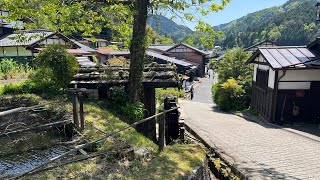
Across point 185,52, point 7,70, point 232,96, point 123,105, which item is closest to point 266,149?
point 123,105

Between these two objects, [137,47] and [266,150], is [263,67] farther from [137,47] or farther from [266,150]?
[137,47]

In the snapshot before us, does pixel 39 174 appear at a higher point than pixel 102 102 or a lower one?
lower

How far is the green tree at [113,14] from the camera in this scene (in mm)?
6594

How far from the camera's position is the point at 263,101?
15.1 meters

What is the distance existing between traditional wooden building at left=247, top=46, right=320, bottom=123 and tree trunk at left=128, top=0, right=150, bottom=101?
8597 mm

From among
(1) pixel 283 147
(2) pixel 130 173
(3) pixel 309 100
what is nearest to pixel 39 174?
(2) pixel 130 173

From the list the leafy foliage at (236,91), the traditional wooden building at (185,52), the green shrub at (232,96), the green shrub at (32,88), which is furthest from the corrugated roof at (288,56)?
the traditional wooden building at (185,52)

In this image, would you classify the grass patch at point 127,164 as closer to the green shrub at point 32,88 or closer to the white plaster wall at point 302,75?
the green shrub at point 32,88

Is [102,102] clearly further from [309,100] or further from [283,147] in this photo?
[309,100]

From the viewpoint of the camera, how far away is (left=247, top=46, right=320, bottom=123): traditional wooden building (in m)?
13.0

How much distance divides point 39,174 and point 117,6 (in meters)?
5.10

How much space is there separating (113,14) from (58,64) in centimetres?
241

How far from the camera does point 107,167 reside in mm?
4215

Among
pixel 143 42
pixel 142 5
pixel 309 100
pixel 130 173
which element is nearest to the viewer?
pixel 130 173
